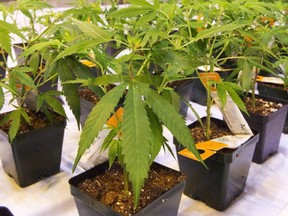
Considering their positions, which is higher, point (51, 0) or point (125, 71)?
point (125, 71)

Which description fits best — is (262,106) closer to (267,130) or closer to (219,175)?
(267,130)

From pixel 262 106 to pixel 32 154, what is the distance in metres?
0.78

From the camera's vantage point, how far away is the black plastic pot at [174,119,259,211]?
3.00ft

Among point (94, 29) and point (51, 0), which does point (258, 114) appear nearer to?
point (94, 29)

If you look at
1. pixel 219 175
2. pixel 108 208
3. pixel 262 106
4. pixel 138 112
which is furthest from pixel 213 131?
pixel 138 112

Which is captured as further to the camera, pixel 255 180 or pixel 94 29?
pixel 255 180

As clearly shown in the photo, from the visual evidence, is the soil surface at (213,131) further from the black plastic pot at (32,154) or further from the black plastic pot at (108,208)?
the black plastic pot at (32,154)

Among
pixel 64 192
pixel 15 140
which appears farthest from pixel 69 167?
pixel 15 140

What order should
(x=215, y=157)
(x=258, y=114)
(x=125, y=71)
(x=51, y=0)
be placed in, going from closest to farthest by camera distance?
1. (x=125, y=71)
2. (x=215, y=157)
3. (x=258, y=114)
4. (x=51, y=0)

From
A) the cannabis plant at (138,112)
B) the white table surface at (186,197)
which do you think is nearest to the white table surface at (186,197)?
the white table surface at (186,197)

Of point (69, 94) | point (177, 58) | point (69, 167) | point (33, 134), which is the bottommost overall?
point (69, 167)

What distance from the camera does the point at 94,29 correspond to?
60 cm

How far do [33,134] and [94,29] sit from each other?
50 centimetres

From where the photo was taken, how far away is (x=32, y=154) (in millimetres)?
1015
